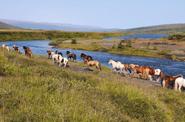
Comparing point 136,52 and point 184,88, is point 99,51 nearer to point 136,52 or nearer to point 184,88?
point 136,52

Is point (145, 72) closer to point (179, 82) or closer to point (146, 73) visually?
point (146, 73)

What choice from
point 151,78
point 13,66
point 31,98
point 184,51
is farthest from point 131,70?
point 184,51

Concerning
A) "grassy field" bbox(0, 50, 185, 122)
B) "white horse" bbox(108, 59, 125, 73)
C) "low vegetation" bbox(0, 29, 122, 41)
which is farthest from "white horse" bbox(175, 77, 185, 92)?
"low vegetation" bbox(0, 29, 122, 41)

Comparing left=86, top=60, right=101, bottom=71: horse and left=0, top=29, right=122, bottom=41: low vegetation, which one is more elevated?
left=86, top=60, right=101, bottom=71: horse

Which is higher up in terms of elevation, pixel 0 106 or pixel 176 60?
pixel 0 106

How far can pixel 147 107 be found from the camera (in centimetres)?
1345

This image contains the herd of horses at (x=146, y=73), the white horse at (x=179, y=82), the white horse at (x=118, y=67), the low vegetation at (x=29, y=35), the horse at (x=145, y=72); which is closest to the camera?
the white horse at (x=179, y=82)

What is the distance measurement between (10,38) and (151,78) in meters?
94.3

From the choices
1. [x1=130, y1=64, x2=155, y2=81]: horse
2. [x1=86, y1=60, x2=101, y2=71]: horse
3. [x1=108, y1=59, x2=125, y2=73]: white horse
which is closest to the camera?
[x1=130, y1=64, x2=155, y2=81]: horse

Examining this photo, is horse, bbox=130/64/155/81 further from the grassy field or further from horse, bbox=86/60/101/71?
the grassy field

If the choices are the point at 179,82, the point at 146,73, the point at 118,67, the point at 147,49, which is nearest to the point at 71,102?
the point at 179,82

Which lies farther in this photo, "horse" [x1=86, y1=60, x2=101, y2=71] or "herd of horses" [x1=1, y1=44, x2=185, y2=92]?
→ "horse" [x1=86, y1=60, x2=101, y2=71]

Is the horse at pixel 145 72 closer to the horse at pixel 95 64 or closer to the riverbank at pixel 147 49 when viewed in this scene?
the horse at pixel 95 64

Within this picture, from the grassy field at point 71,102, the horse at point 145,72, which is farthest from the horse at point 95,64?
the grassy field at point 71,102
